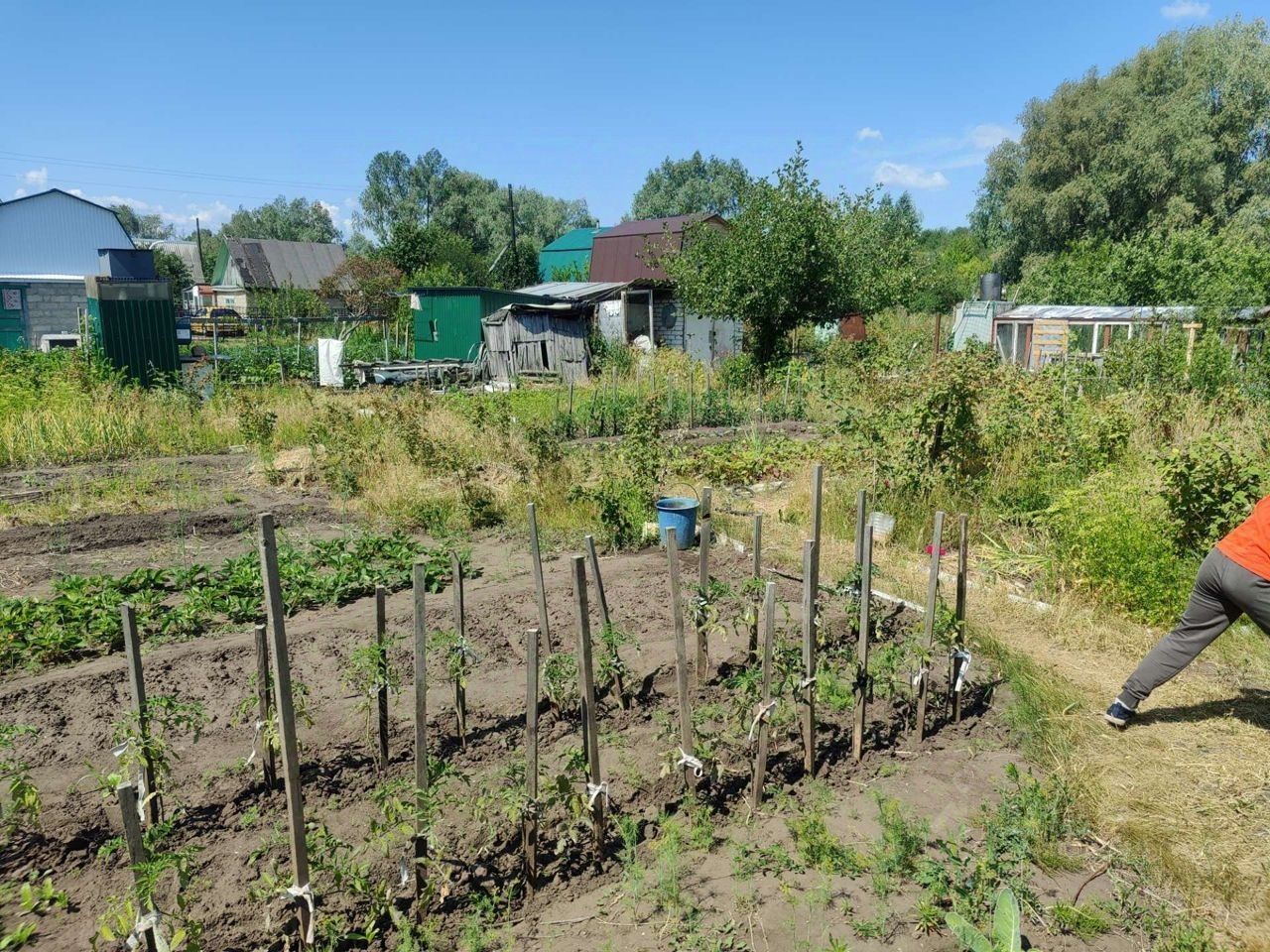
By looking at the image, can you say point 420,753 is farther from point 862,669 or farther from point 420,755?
point 862,669

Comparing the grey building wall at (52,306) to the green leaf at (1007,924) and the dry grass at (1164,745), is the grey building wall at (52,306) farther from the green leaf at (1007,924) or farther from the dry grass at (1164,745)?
the green leaf at (1007,924)

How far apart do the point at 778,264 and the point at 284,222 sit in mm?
89549

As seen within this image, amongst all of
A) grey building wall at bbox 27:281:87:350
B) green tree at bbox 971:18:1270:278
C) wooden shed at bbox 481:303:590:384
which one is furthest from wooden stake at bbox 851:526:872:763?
green tree at bbox 971:18:1270:278

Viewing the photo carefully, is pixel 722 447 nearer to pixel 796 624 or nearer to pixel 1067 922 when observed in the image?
pixel 796 624

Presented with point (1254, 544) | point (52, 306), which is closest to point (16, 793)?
point (1254, 544)

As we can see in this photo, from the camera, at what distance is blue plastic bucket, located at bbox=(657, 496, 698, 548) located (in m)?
7.75

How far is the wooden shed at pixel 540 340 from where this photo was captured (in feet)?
72.6

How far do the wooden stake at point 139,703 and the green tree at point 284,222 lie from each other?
94885 millimetres

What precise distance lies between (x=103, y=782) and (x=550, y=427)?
36.7 feet

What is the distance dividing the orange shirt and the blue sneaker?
94 centimetres

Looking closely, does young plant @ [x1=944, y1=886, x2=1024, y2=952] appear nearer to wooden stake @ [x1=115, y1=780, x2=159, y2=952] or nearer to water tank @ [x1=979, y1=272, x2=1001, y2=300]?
wooden stake @ [x1=115, y1=780, x2=159, y2=952]

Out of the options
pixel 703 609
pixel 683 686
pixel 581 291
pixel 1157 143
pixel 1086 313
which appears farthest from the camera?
pixel 1157 143

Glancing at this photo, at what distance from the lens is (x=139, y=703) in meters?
3.28

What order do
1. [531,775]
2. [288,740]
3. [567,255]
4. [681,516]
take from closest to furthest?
[288,740] → [531,775] → [681,516] → [567,255]
